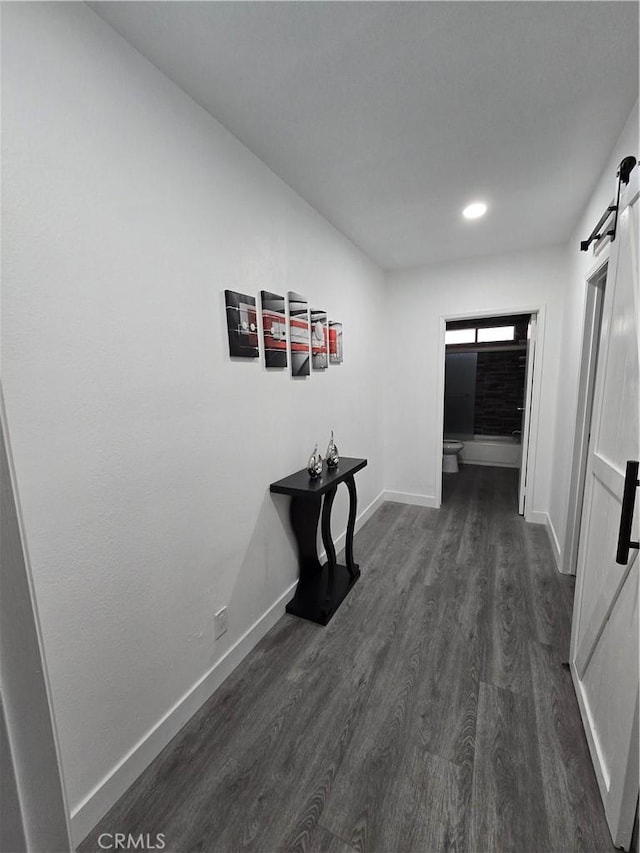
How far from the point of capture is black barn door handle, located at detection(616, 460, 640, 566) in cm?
106

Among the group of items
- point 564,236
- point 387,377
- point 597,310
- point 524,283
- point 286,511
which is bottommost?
point 286,511

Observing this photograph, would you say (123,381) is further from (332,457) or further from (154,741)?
(332,457)

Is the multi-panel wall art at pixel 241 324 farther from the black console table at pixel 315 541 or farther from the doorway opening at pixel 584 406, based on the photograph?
the doorway opening at pixel 584 406

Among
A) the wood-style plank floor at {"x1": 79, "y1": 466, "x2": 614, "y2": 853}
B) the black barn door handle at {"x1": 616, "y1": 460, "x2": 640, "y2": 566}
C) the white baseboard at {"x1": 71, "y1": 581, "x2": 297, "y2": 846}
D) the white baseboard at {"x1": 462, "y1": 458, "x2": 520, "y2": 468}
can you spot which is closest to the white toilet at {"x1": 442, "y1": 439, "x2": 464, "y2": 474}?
the white baseboard at {"x1": 462, "y1": 458, "x2": 520, "y2": 468}

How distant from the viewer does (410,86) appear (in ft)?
4.76

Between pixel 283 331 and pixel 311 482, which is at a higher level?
pixel 283 331

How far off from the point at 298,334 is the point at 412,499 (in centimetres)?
260

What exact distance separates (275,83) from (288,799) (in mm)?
2679

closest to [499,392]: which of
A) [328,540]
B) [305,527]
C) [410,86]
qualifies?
[328,540]

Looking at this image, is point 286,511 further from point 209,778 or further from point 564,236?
point 564,236

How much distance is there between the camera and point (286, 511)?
7.44ft

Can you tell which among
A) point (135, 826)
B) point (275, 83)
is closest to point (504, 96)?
point (275, 83)

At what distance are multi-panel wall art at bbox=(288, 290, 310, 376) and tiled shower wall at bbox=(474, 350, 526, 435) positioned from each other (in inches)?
177

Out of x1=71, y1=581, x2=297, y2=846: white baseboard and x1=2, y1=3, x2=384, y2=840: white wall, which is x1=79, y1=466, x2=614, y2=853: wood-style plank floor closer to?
x1=71, y1=581, x2=297, y2=846: white baseboard
